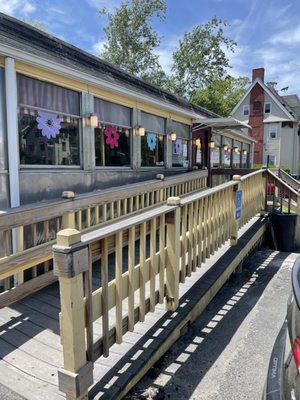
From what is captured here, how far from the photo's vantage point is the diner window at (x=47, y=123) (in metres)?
4.32

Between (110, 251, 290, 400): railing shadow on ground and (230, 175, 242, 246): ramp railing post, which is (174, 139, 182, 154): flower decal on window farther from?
(110, 251, 290, 400): railing shadow on ground

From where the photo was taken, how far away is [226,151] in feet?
47.5

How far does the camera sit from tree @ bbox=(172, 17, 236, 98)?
92.9ft

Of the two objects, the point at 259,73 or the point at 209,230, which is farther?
the point at 259,73

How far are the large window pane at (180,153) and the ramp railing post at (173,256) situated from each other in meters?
6.09

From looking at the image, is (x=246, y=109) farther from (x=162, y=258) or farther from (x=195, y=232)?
(x=162, y=258)

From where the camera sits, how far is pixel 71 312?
1.81 meters

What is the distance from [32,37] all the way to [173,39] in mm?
27363

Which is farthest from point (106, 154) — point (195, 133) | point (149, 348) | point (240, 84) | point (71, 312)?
point (240, 84)

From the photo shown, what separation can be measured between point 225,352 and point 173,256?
0.96 metres

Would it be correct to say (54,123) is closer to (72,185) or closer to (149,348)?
Answer: (72,185)

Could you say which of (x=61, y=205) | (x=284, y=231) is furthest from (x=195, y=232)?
(x=284, y=231)

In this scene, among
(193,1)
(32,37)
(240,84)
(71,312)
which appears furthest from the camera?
(240,84)

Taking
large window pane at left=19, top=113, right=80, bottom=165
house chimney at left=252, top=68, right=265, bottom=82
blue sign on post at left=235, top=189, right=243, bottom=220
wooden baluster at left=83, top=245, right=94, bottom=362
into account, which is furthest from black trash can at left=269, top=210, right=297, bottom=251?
house chimney at left=252, top=68, right=265, bottom=82
